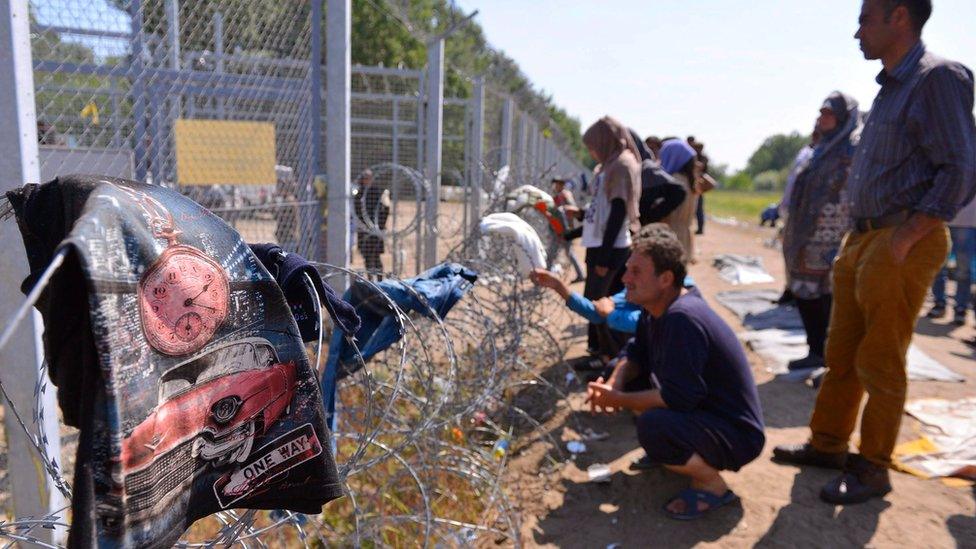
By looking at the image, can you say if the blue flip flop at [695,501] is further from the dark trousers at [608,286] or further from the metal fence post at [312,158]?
the metal fence post at [312,158]

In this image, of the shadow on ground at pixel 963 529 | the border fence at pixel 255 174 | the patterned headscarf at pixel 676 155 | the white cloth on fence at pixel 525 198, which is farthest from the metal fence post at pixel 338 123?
the patterned headscarf at pixel 676 155

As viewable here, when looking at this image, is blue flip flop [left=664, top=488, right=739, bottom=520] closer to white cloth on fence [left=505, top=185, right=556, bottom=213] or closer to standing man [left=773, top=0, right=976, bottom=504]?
standing man [left=773, top=0, right=976, bottom=504]

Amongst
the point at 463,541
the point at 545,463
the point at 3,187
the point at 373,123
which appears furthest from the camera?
the point at 373,123

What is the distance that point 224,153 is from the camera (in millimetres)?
3096

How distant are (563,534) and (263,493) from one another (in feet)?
6.75

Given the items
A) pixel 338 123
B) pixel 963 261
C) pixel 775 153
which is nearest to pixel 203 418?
pixel 338 123

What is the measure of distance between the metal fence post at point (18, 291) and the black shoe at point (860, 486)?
3.14 metres

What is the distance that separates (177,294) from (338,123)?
9.02ft

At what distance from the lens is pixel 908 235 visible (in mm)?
2832

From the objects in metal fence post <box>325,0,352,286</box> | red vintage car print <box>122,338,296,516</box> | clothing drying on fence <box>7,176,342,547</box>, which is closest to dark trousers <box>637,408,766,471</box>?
metal fence post <box>325,0,352,286</box>

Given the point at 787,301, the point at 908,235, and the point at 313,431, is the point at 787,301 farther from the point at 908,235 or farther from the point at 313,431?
the point at 313,431

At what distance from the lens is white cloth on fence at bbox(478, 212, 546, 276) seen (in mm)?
3646

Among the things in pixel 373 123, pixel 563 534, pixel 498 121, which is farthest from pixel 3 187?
pixel 498 121

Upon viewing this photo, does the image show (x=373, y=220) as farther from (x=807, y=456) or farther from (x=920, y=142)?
(x=920, y=142)
